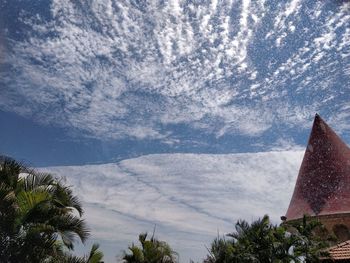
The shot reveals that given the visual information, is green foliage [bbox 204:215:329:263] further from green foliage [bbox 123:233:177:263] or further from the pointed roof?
the pointed roof

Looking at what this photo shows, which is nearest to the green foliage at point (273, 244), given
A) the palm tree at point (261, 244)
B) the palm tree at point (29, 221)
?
the palm tree at point (261, 244)

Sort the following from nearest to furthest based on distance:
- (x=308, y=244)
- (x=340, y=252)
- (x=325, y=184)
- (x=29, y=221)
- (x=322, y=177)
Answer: (x=29, y=221), (x=340, y=252), (x=308, y=244), (x=325, y=184), (x=322, y=177)

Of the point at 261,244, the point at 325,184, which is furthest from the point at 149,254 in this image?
the point at 325,184

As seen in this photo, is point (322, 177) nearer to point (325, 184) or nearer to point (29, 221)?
point (325, 184)

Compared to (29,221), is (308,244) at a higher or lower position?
higher

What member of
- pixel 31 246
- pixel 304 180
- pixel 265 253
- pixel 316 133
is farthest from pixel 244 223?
pixel 316 133

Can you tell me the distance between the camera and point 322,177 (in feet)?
79.5

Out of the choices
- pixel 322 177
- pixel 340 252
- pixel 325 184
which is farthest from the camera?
pixel 322 177

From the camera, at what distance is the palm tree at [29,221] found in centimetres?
861

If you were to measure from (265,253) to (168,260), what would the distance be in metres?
5.77

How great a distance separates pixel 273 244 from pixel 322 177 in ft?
39.4

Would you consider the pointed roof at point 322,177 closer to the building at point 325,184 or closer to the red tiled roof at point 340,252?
the building at point 325,184

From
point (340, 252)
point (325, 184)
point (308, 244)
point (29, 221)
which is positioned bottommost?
point (29, 221)

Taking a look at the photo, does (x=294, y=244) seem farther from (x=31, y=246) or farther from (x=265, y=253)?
(x=31, y=246)
